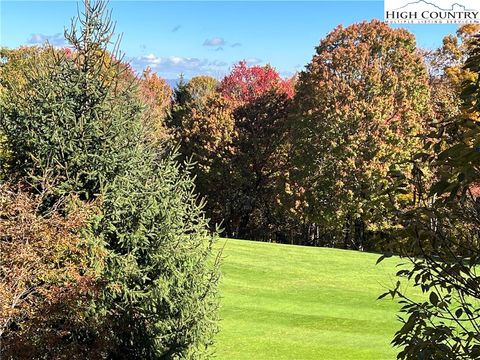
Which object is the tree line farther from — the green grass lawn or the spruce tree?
the green grass lawn

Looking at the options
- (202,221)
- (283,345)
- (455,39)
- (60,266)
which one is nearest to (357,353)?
(283,345)

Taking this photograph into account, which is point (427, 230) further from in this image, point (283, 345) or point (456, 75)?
point (456, 75)

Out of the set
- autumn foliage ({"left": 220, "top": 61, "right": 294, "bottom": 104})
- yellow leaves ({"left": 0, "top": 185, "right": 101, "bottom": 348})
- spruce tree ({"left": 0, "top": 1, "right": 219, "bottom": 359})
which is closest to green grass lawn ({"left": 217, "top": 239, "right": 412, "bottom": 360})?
spruce tree ({"left": 0, "top": 1, "right": 219, "bottom": 359})

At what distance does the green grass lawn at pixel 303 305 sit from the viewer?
11.9 metres

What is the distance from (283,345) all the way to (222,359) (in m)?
1.74

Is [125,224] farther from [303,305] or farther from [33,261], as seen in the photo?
[303,305]

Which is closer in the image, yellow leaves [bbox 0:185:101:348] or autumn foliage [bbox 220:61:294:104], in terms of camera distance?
yellow leaves [bbox 0:185:101:348]

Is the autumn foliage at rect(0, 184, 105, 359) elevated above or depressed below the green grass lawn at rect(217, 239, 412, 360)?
above

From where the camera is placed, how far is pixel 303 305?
52.2ft

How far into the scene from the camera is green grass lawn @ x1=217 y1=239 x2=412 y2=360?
11.9 meters

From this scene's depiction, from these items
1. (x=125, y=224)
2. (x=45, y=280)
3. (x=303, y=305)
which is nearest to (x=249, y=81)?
(x=303, y=305)

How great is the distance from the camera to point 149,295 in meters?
8.30

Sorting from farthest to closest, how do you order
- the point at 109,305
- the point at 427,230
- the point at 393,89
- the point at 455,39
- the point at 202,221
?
the point at 455,39, the point at 393,89, the point at 202,221, the point at 109,305, the point at 427,230

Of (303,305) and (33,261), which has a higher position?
(33,261)
